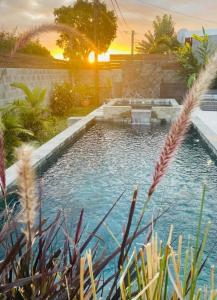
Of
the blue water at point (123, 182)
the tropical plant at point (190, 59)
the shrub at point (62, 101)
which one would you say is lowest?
the blue water at point (123, 182)

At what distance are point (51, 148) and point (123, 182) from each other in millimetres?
1805

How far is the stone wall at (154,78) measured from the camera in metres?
17.3

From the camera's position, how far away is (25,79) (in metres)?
10.5

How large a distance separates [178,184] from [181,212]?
95 centimetres

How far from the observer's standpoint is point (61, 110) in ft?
42.5

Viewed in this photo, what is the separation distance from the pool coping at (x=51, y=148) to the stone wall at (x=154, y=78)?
27.0ft

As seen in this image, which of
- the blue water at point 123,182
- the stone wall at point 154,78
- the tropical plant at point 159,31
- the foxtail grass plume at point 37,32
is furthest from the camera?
the tropical plant at point 159,31

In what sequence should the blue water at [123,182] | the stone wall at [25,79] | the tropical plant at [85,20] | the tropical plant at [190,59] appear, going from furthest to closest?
the tropical plant at [85,20] < the tropical plant at [190,59] < the stone wall at [25,79] < the blue water at [123,182]

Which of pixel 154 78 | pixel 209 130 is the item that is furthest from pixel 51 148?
pixel 154 78

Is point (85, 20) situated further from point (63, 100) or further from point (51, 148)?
point (51, 148)

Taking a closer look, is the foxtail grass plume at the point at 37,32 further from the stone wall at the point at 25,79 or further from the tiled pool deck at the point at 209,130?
the stone wall at the point at 25,79

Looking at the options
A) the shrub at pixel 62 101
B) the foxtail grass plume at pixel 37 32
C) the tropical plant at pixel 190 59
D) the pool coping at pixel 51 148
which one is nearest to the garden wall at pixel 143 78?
the tropical plant at pixel 190 59

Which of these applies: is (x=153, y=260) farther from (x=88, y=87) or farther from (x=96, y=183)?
(x=88, y=87)

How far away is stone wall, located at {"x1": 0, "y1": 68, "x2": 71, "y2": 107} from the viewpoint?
8.68 metres
